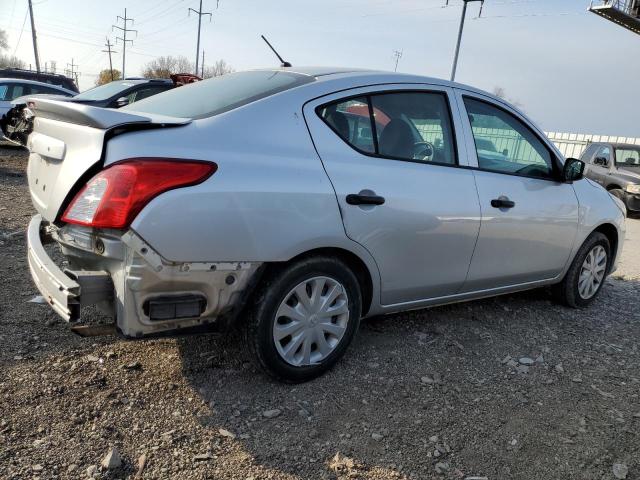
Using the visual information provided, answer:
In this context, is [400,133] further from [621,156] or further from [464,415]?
[621,156]

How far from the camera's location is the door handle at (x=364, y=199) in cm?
284

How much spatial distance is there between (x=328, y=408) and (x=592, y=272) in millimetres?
3053

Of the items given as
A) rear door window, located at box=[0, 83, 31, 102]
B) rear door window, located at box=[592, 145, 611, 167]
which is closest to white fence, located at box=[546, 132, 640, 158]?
rear door window, located at box=[592, 145, 611, 167]

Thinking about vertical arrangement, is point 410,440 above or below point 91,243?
below

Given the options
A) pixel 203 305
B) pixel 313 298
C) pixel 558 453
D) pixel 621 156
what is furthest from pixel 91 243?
pixel 621 156

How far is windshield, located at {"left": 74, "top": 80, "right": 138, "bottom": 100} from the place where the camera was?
9.35 meters

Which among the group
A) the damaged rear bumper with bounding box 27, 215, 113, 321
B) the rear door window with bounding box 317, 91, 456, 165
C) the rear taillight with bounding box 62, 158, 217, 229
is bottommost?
the damaged rear bumper with bounding box 27, 215, 113, 321

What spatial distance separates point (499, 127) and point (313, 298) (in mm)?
2011

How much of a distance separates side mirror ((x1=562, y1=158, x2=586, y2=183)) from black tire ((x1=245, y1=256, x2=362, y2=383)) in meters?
2.13

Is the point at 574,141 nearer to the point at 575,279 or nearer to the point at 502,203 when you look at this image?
the point at 575,279

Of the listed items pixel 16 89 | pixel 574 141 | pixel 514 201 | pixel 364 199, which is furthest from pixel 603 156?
pixel 16 89

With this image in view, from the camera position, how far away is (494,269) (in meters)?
3.76

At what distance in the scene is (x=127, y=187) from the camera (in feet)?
7.41

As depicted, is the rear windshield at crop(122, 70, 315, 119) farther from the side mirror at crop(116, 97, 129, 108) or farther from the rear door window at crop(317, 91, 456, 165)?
the side mirror at crop(116, 97, 129, 108)
